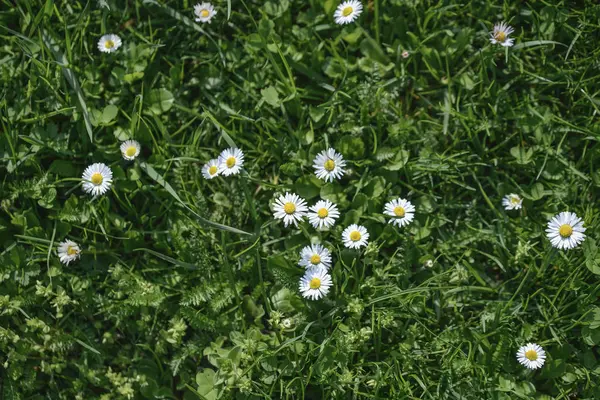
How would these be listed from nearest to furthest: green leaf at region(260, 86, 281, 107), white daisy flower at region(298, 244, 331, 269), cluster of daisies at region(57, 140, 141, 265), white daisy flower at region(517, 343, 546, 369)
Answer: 1. white daisy flower at region(517, 343, 546, 369)
2. white daisy flower at region(298, 244, 331, 269)
3. cluster of daisies at region(57, 140, 141, 265)
4. green leaf at region(260, 86, 281, 107)

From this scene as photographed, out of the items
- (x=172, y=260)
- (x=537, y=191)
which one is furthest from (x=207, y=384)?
(x=537, y=191)

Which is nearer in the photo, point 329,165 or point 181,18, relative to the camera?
point 329,165

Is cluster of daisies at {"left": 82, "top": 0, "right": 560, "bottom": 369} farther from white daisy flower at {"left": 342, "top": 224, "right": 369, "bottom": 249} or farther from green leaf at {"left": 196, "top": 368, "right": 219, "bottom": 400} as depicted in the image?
green leaf at {"left": 196, "top": 368, "right": 219, "bottom": 400}

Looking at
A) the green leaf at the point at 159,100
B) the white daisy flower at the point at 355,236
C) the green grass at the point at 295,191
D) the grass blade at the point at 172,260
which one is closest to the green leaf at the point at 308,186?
the green grass at the point at 295,191

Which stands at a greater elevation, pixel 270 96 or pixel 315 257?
pixel 270 96

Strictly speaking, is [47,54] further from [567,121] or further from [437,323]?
[567,121]

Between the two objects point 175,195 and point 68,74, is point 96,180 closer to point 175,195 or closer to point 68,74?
point 175,195

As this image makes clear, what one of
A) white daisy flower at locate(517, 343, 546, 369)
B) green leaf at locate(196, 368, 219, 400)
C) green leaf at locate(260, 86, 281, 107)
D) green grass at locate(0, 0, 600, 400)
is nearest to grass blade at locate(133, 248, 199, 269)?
green grass at locate(0, 0, 600, 400)
